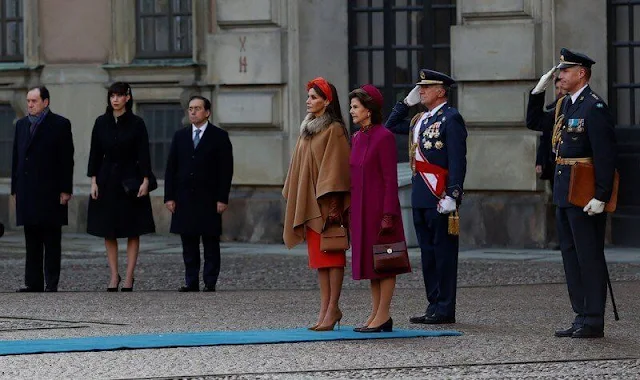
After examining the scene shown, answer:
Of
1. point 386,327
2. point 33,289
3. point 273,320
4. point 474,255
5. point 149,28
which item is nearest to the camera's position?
point 386,327

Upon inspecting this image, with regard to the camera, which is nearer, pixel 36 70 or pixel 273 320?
pixel 273 320

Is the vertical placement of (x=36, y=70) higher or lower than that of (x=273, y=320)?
higher

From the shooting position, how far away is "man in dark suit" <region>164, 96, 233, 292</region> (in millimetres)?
16234

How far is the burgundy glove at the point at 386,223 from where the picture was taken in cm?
1197

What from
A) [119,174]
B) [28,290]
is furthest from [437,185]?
[28,290]

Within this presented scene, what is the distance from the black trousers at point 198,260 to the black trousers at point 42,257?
1.02 metres

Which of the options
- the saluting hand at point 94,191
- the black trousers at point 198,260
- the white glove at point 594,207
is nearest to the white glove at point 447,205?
the white glove at point 594,207

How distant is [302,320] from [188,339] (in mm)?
1546

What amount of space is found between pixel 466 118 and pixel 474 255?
5.59 ft

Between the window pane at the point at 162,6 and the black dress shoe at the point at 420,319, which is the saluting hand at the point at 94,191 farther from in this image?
A: the window pane at the point at 162,6

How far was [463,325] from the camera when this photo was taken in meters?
12.7

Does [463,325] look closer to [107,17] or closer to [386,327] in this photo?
[386,327]

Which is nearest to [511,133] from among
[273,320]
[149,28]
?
[149,28]

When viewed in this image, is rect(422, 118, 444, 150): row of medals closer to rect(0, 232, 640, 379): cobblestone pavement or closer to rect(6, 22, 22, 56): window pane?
rect(0, 232, 640, 379): cobblestone pavement
